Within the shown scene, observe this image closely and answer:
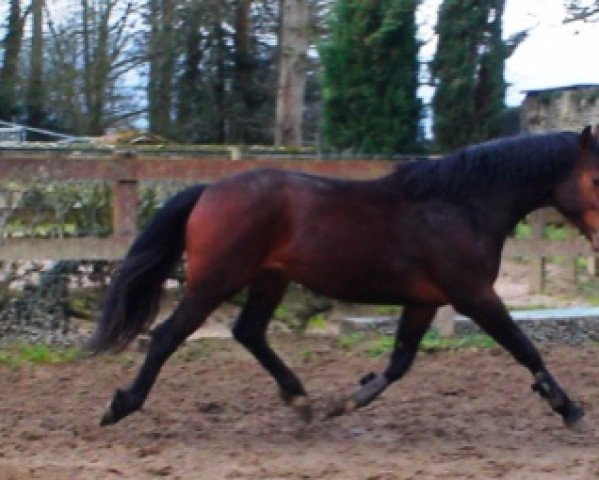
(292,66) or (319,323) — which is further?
(292,66)

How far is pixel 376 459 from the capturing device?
5219 mm

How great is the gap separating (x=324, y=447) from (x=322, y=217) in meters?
1.14

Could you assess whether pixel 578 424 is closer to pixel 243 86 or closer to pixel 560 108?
pixel 560 108

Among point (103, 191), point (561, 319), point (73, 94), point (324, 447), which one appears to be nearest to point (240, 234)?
point (324, 447)

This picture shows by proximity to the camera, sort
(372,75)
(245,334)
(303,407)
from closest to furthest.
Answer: (303,407) → (245,334) → (372,75)

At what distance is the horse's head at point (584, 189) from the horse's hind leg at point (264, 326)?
1535mm

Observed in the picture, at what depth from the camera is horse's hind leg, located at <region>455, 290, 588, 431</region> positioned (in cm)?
571

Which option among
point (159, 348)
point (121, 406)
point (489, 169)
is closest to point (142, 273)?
point (159, 348)

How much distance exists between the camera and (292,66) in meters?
16.2

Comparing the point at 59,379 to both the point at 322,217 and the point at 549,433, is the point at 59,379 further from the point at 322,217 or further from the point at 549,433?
the point at 549,433

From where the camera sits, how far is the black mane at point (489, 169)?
19.3ft

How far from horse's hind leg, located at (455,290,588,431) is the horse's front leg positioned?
1.10 feet

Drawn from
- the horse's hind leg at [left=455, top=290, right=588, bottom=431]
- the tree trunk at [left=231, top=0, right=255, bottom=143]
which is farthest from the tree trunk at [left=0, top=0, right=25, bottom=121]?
the horse's hind leg at [left=455, top=290, right=588, bottom=431]

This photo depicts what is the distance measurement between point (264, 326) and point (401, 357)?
75 cm
